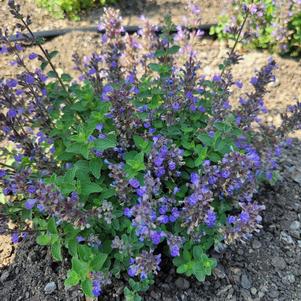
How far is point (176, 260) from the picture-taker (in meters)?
2.75

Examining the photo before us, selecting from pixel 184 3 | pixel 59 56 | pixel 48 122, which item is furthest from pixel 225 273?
pixel 184 3

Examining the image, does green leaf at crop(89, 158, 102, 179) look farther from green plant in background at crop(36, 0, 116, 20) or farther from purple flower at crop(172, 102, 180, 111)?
green plant in background at crop(36, 0, 116, 20)

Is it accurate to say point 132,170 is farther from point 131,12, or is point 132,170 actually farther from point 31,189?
point 131,12

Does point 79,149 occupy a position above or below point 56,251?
above

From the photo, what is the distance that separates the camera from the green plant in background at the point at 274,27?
5.13 metres

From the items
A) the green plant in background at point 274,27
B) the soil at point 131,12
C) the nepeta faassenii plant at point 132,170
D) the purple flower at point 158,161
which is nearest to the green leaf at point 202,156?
the nepeta faassenii plant at point 132,170

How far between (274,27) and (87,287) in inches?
162

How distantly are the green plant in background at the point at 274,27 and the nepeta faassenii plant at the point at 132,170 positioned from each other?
224 cm

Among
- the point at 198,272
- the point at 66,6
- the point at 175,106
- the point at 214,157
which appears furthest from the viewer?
the point at 66,6

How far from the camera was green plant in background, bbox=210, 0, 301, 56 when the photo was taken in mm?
5129

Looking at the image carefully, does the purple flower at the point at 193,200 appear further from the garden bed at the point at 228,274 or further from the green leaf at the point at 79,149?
the garden bed at the point at 228,274

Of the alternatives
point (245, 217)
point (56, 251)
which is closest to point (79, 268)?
point (56, 251)

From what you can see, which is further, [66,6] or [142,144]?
[66,6]

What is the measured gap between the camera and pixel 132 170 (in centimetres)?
261
